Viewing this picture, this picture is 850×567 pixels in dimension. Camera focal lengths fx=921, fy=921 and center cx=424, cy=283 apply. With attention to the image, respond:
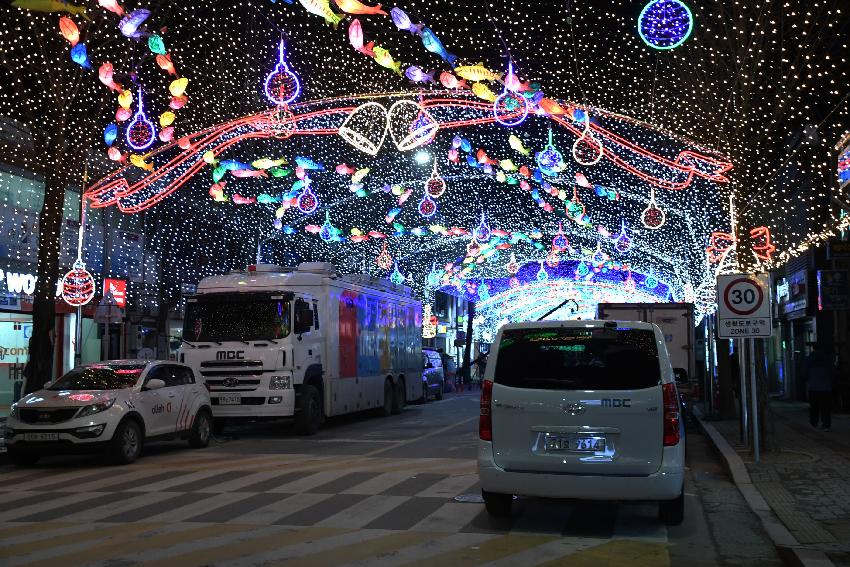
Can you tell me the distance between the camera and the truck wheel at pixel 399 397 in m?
25.1

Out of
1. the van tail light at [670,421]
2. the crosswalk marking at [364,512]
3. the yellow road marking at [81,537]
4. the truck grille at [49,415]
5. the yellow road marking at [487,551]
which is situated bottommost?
the yellow road marking at [487,551]

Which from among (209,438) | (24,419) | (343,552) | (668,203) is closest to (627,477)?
(343,552)

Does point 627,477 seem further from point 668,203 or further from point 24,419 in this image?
point 668,203

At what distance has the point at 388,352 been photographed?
79.2 feet

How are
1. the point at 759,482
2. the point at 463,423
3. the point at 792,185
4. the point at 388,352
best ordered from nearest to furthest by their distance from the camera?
the point at 759,482
the point at 463,423
the point at 388,352
the point at 792,185

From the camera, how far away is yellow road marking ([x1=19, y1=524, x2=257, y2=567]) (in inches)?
285

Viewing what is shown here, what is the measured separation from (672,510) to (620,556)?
1.30 m

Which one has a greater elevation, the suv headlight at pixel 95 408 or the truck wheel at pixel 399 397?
the suv headlight at pixel 95 408

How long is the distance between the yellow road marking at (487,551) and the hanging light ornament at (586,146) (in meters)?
11.2

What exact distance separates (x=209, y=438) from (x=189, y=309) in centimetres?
290

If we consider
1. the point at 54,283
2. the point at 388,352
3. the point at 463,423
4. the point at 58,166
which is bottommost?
the point at 463,423

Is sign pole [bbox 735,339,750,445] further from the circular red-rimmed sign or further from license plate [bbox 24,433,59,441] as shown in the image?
license plate [bbox 24,433,59,441]

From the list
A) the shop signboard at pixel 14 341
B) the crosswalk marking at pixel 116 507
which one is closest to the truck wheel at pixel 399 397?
the shop signboard at pixel 14 341

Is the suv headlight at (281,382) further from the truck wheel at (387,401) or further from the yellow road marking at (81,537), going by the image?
the yellow road marking at (81,537)
